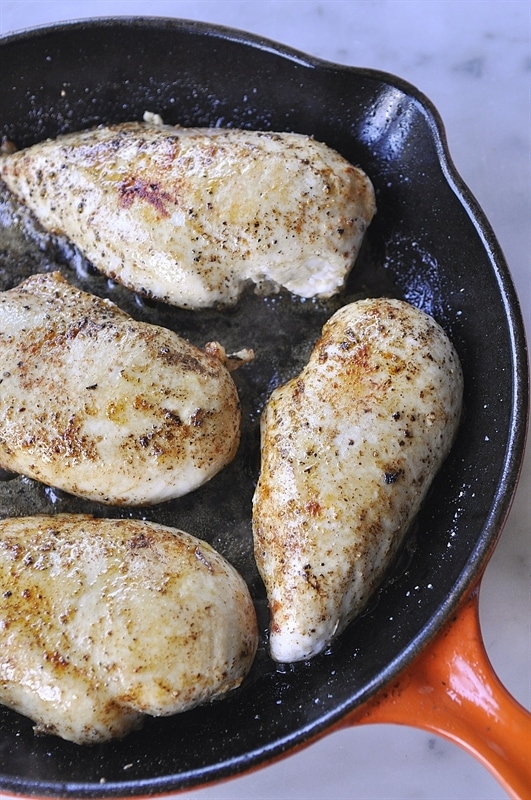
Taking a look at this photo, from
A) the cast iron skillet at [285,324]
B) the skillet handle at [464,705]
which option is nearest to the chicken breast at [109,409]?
the cast iron skillet at [285,324]

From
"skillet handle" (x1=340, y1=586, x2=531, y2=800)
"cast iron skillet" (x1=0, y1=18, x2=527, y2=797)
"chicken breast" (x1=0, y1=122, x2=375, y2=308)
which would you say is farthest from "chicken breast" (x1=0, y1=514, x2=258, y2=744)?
"chicken breast" (x1=0, y1=122, x2=375, y2=308)

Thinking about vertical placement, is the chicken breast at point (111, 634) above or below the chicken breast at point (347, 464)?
below

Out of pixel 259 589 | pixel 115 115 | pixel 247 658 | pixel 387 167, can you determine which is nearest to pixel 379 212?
pixel 387 167

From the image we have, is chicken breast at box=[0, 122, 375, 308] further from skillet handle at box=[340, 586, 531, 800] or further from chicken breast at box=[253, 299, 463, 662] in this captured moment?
skillet handle at box=[340, 586, 531, 800]

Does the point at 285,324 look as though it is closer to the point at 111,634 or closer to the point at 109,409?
the point at 109,409

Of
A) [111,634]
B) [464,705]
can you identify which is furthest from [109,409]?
[464,705]

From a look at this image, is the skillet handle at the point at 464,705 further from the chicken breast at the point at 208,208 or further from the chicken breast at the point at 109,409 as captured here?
the chicken breast at the point at 208,208
